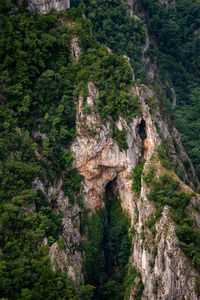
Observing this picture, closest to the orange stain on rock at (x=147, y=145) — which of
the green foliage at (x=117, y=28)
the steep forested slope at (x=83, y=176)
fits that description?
the steep forested slope at (x=83, y=176)

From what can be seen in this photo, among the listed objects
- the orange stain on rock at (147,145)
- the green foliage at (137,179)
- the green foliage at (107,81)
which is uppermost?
the green foliage at (107,81)

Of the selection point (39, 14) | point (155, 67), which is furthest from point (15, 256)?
point (155, 67)

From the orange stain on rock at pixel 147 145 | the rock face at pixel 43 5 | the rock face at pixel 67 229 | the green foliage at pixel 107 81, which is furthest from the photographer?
the rock face at pixel 43 5

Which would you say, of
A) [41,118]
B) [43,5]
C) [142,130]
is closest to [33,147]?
[41,118]

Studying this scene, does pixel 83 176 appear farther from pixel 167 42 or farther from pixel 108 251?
pixel 167 42

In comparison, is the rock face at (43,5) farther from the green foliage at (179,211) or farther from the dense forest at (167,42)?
the green foliage at (179,211)

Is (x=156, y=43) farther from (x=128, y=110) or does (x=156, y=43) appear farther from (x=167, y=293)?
(x=167, y=293)

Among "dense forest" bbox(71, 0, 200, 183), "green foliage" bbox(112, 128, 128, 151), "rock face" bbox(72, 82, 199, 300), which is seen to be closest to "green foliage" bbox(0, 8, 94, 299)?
"rock face" bbox(72, 82, 199, 300)

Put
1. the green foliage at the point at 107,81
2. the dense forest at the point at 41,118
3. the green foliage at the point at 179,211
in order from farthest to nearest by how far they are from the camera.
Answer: the green foliage at the point at 107,81
the green foliage at the point at 179,211
the dense forest at the point at 41,118

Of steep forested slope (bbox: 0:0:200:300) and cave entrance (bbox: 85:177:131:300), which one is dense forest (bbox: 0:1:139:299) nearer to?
steep forested slope (bbox: 0:0:200:300)
